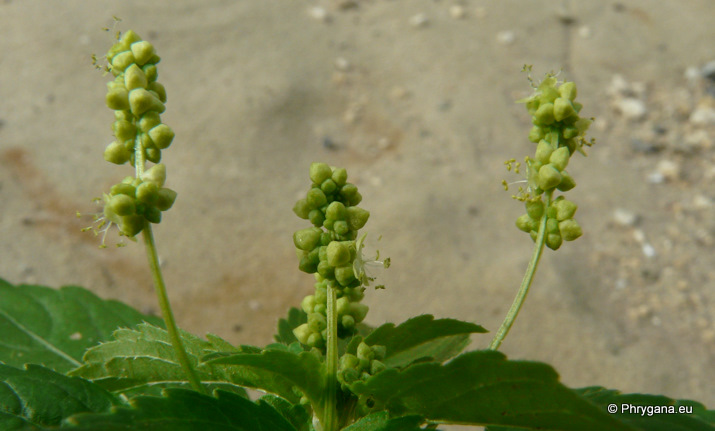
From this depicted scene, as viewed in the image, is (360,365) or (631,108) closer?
(360,365)

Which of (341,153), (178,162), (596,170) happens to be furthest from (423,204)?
(178,162)

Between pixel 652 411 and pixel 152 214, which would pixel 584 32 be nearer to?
pixel 652 411

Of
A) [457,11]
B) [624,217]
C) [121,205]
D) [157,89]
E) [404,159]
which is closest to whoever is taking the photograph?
[121,205]

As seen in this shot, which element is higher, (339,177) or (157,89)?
(157,89)

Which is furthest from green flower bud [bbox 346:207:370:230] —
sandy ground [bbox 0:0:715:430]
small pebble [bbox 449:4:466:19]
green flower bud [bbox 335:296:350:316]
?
small pebble [bbox 449:4:466:19]

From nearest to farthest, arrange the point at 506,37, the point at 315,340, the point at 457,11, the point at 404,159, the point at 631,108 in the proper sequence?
the point at 315,340 → the point at 404,159 → the point at 631,108 → the point at 506,37 → the point at 457,11

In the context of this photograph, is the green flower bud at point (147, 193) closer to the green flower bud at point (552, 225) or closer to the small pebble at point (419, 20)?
the green flower bud at point (552, 225)

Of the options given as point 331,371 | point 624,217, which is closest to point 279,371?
point 331,371

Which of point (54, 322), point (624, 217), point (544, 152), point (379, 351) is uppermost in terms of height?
point (624, 217)

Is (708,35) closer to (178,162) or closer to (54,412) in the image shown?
(178,162)
